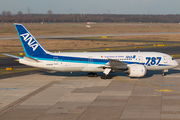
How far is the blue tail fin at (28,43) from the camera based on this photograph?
133 feet

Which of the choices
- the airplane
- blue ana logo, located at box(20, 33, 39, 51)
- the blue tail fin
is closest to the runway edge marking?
the airplane

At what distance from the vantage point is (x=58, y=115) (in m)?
24.5

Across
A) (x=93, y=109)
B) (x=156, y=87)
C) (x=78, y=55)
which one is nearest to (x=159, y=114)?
(x=93, y=109)

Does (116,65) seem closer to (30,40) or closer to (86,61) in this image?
(86,61)

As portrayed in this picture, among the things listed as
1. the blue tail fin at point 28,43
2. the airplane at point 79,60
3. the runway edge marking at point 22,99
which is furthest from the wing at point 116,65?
the blue tail fin at point 28,43

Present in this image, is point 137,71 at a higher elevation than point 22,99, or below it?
higher

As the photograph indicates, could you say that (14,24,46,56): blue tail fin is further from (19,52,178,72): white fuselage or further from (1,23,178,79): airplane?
(19,52,178,72): white fuselage

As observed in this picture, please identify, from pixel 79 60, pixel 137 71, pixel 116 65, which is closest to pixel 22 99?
pixel 79 60

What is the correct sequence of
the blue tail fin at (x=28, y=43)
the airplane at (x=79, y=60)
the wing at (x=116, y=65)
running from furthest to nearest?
the blue tail fin at (x=28, y=43), the airplane at (x=79, y=60), the wing at (x=116, y=65)

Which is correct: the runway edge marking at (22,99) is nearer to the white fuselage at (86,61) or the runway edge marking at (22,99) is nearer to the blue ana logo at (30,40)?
the white fuselage at (86,61)

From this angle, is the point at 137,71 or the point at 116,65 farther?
the point at 116,65

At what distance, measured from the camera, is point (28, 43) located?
134 ft

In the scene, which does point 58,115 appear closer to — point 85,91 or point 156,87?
point 85,91

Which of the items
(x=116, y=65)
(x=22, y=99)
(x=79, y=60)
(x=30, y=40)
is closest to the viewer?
(x=22, y=99)
